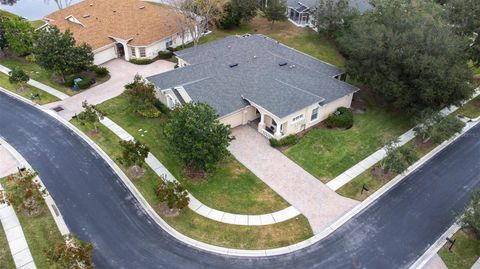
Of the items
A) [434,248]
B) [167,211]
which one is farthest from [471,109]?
[167,211]

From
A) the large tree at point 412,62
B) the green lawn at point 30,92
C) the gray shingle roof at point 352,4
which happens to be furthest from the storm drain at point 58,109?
the gray shingle roof at point 352,4

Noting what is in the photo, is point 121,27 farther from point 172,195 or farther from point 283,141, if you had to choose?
point 172,195

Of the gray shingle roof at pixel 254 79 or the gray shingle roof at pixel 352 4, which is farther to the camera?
the gray shingle roof at pixel 352 4

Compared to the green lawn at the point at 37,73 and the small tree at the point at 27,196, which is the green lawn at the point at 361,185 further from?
the green lawn at the point at 37,73

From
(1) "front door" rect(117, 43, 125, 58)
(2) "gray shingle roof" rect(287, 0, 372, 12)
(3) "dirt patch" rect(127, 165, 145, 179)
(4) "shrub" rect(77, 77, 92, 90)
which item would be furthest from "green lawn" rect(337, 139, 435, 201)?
(1) "front door" rect(117, 43, 125, 58)

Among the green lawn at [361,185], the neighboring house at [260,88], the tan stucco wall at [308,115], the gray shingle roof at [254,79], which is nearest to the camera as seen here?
the green lawn at [361,185]

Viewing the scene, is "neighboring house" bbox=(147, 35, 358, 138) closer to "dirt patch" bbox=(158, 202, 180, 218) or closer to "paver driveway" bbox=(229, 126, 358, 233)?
"paver driveway" bbox=(229, 126, 358, 233)
